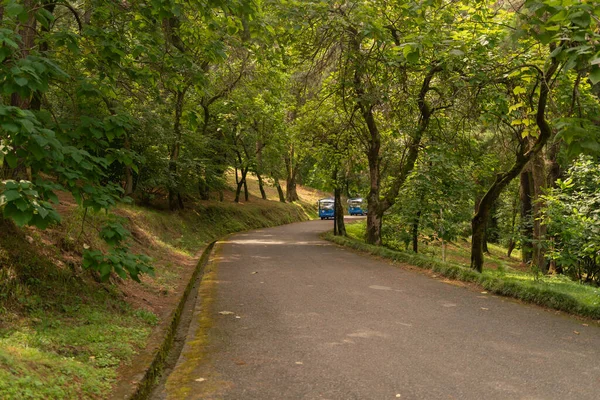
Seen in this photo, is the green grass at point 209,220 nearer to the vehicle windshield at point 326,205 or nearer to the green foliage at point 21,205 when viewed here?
the vehicle windshield at point 326,205

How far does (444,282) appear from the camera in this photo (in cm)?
1083

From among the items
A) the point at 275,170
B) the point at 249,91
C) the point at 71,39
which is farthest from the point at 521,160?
the point at 275,170

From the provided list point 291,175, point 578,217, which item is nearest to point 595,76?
point 578,217

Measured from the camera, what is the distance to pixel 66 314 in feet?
19.7

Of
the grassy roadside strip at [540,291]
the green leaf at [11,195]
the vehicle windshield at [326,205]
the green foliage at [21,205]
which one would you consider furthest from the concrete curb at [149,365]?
the vehicle windshield at [326,205]

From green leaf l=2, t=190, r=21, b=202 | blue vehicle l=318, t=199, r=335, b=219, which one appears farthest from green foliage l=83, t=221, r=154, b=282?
blue vehicle l=318, t=199, r=335, b=219

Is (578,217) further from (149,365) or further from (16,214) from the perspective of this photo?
(16,214)

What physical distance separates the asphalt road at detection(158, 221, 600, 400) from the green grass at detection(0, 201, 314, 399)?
0.77 meters

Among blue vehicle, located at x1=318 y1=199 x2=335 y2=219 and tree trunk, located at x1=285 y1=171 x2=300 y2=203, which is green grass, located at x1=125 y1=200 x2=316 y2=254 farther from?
blue vehicle, located at x1=318 y1=199 x2=335 y2=219

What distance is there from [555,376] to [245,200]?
3372 cm

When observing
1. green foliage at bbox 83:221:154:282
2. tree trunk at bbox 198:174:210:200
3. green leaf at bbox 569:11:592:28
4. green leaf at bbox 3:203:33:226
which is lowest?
green foliage at bbox 83:221:154:282

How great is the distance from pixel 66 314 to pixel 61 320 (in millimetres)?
249

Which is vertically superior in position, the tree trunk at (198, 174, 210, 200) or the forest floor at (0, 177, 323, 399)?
the tree trunk at (198, 174, 210, 200)

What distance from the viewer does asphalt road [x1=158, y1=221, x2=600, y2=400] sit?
471 centimetres
